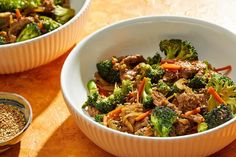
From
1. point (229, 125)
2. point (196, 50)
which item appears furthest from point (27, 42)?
point (229, 125)

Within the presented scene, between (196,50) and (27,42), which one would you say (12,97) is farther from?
(196,50)

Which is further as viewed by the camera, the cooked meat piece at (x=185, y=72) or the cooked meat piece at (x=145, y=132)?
the cooked meat piece at (x=185, y=72)

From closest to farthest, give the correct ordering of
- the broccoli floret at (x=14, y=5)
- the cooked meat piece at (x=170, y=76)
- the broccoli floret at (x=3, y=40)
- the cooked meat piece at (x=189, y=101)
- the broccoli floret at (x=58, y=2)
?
the cooked meat piece at (x=189, y=101) < the cooked meat piece at (x=170, y=76) < the broccoli floret at (x=3, y=40) < the broccoli floret at (x=14, y=5) < the broccoli floret at (x=58, y=2)

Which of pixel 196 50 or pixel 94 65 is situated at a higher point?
pixel 196 50

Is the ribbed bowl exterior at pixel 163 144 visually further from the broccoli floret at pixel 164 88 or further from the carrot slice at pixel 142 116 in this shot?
the broccoli floret at pixel 164 88

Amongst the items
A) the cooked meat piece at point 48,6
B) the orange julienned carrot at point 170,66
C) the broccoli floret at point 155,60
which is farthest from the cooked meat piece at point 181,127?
the cooked meat piece at point 48,6

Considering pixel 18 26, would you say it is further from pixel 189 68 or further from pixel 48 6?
pixel 189 68

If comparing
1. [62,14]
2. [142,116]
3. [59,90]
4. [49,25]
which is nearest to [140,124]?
[142,116]
